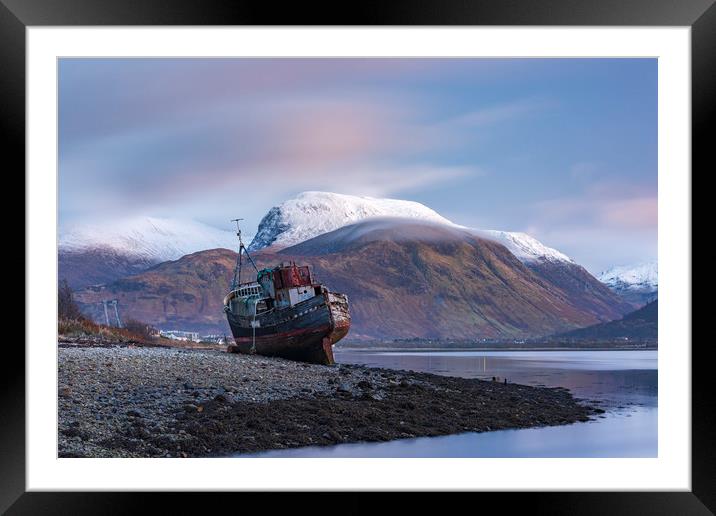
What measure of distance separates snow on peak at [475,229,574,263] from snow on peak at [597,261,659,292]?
8.68ft

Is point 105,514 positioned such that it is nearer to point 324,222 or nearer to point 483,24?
A: point 483,24

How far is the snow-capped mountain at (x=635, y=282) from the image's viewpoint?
43.7 m

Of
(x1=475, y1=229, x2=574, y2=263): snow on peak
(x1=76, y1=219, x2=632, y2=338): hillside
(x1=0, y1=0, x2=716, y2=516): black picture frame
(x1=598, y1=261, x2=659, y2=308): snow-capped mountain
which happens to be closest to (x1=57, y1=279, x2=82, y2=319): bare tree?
(x1=76, y1=219, x2=632, y2=338): hillside

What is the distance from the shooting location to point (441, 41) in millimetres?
7070

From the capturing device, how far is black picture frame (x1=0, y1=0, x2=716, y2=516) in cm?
548

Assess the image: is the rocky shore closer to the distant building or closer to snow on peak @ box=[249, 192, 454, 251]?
the distant building

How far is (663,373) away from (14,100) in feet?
17.3

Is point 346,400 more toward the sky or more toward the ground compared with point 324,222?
more toward the ground

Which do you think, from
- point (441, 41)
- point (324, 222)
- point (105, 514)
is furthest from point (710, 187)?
point (324, 222)

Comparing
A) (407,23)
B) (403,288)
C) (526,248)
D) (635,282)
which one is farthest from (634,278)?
(407,23)

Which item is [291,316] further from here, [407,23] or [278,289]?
[407,23]

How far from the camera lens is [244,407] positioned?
11344 millimetres

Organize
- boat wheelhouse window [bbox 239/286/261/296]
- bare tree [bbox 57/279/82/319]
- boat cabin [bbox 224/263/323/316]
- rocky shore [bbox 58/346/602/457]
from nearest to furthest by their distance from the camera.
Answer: rocky shore [bbox 58/346/602/457] < boat cabin [bbox 224/263/323/316] < boat wheelhouse window [bbox 239/286/261/296] < bare tree [bbox 57/279/82/319]

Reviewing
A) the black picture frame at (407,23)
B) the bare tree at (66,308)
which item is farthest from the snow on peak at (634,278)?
the black picture frame at (407,23)
